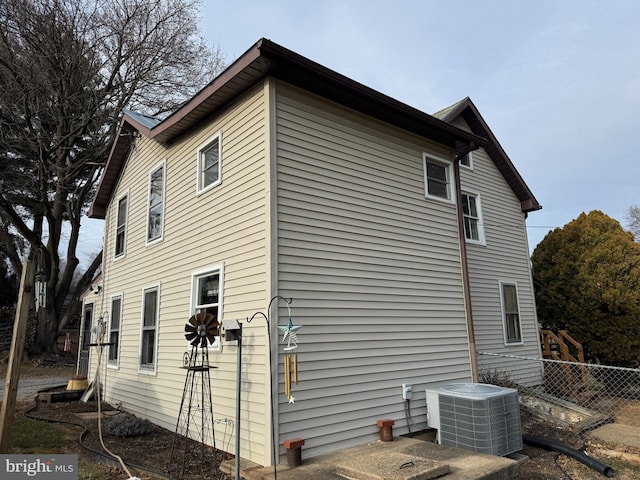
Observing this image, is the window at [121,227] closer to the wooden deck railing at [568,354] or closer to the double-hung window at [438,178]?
the double-hung window at [438,178]

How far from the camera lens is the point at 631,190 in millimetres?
29078

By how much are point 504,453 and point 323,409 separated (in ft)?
7.85

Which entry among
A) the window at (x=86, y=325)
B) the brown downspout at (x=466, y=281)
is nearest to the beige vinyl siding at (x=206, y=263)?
the window at (x=86, y=325)

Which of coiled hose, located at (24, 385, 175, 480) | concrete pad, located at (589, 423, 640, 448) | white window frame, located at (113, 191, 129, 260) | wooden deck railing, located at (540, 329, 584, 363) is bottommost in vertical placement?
concrete pad, located at (589, 423, 640, 448)

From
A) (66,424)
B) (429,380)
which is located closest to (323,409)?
(429,380)

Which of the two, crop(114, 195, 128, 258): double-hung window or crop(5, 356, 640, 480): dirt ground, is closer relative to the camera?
crop(5, 356, 640, 480): dirt ground

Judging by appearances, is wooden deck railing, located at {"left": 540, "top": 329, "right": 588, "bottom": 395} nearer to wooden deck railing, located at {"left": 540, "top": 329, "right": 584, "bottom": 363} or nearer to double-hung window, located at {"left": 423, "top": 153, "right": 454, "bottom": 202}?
wooden deck railing, located at {"left": 540, "top": 329, "right": 584, "bottom": 363}

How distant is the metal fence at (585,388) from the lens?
8.81 m

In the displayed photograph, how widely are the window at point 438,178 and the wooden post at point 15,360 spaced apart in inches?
240

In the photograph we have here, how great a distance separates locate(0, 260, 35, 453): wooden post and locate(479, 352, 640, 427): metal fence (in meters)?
7.66

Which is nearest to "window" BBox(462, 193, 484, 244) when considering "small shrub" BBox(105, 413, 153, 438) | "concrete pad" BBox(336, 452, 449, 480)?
"concrete pad" BBox(336, 452, 449, 480)

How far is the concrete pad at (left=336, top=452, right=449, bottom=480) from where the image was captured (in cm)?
419

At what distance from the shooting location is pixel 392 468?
4.37 meters

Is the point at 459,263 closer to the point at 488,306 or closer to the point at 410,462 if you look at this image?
the point at 488,306
